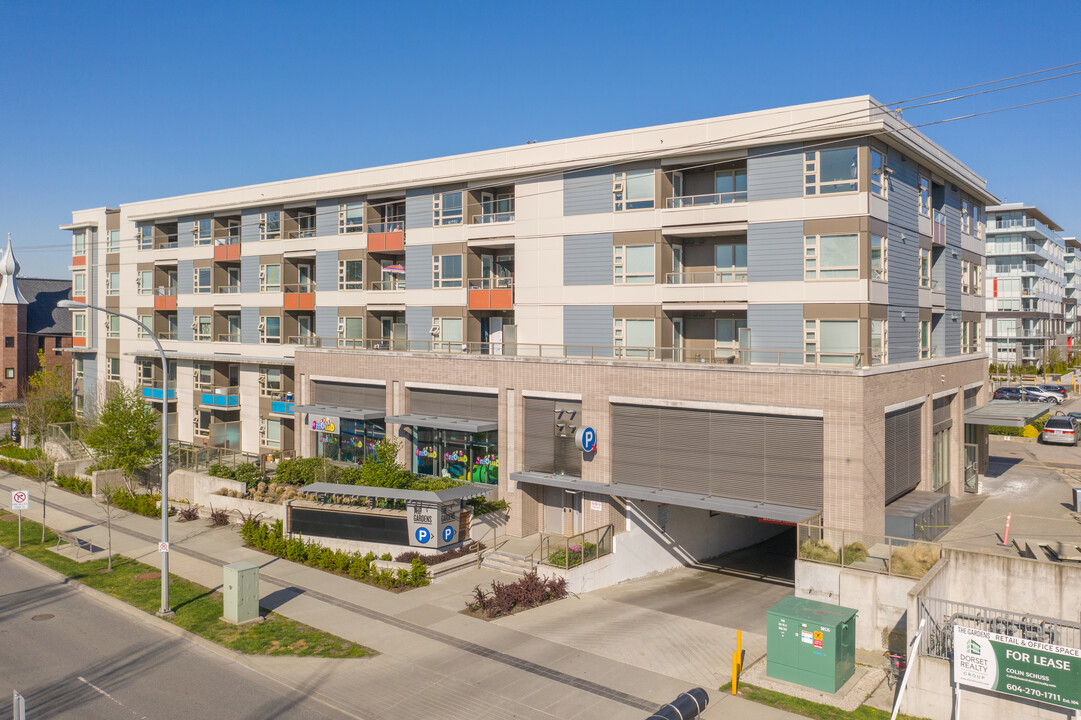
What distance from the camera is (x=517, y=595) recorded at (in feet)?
73.3

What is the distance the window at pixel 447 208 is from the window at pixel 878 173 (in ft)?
57.5

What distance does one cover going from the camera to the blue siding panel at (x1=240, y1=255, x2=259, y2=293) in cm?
4497

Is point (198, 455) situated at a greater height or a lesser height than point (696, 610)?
greater

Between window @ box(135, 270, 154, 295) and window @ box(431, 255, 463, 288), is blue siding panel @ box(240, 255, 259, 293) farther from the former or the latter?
window @ box(431, 255, 463, 288)

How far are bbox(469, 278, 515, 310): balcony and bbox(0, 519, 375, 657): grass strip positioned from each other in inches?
649

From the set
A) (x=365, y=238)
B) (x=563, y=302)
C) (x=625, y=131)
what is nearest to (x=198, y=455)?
(x=365, y=238)

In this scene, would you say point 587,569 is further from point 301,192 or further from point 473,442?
point 301,192

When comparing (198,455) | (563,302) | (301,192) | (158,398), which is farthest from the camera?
(158,398)

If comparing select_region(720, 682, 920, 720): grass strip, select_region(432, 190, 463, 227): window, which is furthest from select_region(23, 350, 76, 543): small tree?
select_region(720, 682, 920, 720): grass strip

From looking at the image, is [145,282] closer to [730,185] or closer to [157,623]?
[157,623]

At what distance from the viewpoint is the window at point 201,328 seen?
4843 cm

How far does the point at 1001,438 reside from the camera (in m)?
51.3

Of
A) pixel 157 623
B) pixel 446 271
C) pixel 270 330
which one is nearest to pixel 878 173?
pixel 446 271

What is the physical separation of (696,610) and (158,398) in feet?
136
